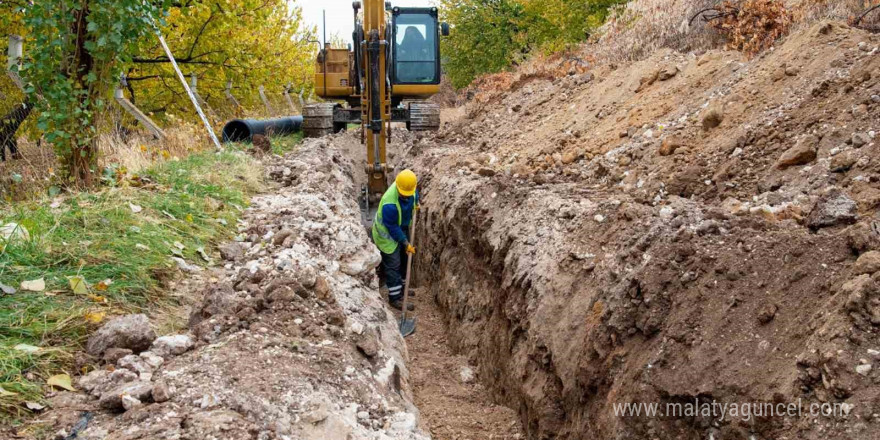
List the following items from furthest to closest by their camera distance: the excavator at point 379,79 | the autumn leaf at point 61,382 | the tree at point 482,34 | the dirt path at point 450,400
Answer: the tree at point 482,34, the excavator at point 379,79, the dirt path at point 450,400, the autumn leaf at point 61,382

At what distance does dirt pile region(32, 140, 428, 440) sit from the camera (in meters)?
3.19

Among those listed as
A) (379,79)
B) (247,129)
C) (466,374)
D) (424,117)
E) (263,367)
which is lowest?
(466,374)

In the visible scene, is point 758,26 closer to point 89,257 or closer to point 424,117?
point 424,117

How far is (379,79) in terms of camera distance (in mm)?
10078

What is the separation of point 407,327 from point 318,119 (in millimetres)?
8006

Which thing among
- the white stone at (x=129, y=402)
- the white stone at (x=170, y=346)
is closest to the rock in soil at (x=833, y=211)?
the white stone at (x=170, y=346)

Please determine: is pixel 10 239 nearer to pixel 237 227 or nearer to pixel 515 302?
pixel 237 227

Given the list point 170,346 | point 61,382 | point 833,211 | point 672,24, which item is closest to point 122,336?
point 170,346

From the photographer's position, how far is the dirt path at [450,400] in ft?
19.7

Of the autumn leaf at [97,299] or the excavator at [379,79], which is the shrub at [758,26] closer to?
the excavator at [379,79]

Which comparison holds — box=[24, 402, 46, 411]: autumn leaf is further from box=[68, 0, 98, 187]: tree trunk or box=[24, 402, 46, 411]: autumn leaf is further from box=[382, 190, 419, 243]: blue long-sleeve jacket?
box=[382, 190, 419, 243]: blue long-sleeve jacket

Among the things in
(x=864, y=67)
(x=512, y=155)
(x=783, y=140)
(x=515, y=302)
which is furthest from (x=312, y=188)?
(x=864, y=67)

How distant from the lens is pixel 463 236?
880 cm

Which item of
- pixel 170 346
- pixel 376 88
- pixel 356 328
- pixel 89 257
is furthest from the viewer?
pixel 376 88
